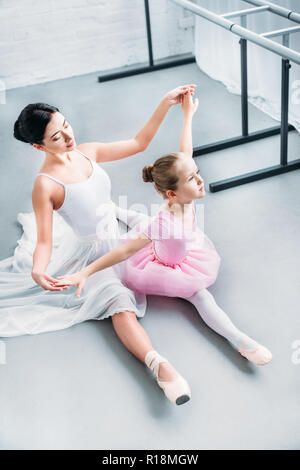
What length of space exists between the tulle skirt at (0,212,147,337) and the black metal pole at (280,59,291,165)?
43.5 inches

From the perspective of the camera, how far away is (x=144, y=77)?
13.5ft

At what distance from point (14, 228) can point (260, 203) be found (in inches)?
46.4

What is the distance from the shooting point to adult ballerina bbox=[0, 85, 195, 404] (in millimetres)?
1867

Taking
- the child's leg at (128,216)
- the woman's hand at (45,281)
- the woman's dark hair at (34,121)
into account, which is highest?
the woman's dark hair at (34,121)

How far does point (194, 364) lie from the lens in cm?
188

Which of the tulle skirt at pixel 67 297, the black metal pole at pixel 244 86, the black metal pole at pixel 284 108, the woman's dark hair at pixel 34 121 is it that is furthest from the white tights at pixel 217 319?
the black metal pole at pixel 244 86

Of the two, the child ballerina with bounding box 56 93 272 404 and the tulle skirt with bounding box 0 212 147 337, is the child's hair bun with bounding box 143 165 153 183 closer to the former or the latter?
the child ballerina with bounding box 56 93 272 404

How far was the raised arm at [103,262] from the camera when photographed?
5.89 ft

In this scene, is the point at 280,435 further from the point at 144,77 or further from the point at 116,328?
the point at 144,77

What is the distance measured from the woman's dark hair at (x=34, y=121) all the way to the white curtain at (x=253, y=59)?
184 cm

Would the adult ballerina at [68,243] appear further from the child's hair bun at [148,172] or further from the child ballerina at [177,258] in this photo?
the child's hair bun at [148,172]

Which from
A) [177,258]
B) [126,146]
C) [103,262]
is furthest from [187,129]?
[103,262]

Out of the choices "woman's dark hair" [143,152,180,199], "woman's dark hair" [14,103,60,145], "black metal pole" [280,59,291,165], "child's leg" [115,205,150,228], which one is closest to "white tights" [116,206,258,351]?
"woman's dark hair" [143,152,180,199]

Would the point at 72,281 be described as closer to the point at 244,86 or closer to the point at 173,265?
the point at 173,265
